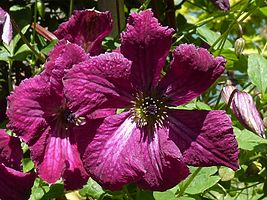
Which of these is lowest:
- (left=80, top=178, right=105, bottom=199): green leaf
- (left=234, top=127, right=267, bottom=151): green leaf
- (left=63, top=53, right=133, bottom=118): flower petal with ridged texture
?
(left=80, top=178, right=105, bottom=199): green leaf

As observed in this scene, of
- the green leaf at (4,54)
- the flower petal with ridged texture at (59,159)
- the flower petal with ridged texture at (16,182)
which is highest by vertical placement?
the green leaf at (4,54)

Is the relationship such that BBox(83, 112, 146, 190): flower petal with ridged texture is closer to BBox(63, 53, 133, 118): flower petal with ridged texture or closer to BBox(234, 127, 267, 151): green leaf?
BBox(63, 53, 133, 118): flower petal with ridged texture

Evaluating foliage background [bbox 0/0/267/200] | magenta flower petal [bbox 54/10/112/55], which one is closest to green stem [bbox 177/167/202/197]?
foliage background [bbox 0/0/267/200]

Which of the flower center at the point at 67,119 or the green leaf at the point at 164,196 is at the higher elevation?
the flower center at the point at 67,119

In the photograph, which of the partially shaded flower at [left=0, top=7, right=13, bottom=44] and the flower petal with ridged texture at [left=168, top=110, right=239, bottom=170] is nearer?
the flower petal with ridged texture at [left=168, top=110, right=239, bottom=170]

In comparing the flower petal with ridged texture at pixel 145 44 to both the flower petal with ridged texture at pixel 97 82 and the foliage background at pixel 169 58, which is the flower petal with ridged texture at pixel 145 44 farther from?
the foliage background at pixel 169 58

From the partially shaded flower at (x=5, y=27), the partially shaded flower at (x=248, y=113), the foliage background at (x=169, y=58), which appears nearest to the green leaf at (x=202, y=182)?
the foliage background at (x=169, y=58)
